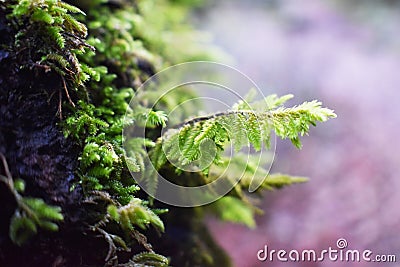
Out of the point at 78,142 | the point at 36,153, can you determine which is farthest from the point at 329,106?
the point at 36,153

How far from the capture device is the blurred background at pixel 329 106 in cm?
233

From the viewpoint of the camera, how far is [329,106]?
2875 mm

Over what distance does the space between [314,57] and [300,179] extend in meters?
2.25

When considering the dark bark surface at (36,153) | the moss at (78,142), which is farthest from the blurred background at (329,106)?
the dark bark surface at (36,153)

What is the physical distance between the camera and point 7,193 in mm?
908

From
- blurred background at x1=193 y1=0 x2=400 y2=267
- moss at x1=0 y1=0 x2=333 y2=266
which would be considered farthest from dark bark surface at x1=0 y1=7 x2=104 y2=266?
blurred background at x1=193 y1=0 x2=400 y2=267

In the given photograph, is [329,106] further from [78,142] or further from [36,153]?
[36,153]

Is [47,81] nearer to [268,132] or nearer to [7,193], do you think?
[7,193]

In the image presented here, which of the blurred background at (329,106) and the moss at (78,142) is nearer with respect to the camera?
the moss at (78,142)

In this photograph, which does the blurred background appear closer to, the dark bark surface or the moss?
the moss

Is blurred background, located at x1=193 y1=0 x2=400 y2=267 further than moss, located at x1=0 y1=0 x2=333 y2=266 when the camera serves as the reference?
Yes

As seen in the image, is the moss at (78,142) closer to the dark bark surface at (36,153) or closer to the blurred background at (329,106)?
the dark bark surface at (36,153)

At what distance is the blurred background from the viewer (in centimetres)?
233

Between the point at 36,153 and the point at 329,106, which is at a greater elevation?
the point at 329,106
